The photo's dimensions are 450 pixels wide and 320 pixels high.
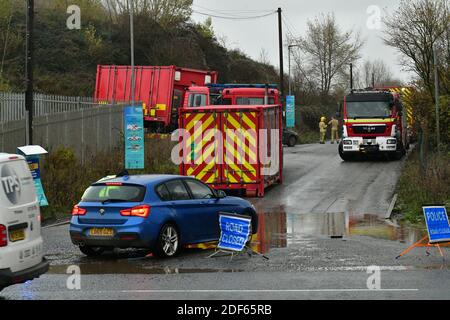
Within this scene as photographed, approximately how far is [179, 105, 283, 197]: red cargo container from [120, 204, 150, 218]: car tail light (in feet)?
31.3

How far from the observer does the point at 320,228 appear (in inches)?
674

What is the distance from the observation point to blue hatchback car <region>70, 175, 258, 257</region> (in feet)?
42.0

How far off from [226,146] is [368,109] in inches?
443

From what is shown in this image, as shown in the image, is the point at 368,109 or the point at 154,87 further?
the point at 154,87

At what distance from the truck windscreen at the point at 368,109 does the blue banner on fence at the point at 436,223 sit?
18.4m

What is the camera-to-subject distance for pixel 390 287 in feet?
33.1

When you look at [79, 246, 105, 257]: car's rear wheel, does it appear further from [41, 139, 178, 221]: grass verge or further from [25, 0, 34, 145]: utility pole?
[25, 0, 34, 145]: utility pole

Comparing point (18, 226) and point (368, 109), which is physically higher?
point (368, 109)

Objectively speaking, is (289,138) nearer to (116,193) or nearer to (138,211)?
(116,193)

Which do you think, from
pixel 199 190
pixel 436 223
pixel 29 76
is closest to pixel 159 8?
pixel 29 76

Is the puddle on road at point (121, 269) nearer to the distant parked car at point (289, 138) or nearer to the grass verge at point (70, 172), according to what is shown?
the grass verge at point (70, 172)

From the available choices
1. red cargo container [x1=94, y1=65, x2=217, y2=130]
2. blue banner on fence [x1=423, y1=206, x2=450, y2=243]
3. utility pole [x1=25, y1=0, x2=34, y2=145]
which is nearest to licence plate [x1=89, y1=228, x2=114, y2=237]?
blue banner on fence [x1=423, y1=206, x2=450, y2=243]

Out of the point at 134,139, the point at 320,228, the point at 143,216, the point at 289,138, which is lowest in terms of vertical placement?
the point at 320,228

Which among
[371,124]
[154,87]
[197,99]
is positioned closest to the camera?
[371,124]
